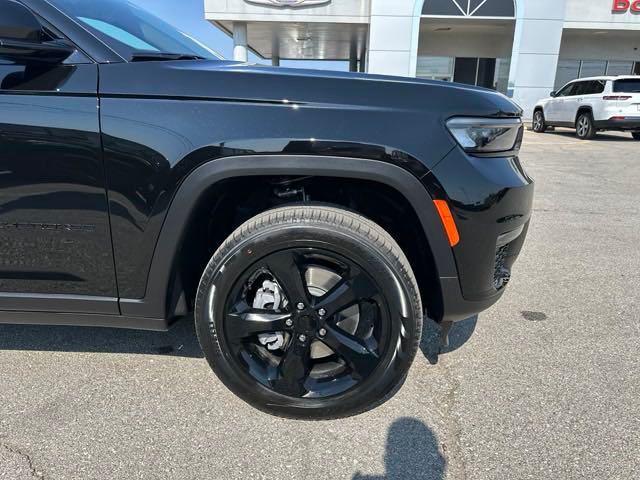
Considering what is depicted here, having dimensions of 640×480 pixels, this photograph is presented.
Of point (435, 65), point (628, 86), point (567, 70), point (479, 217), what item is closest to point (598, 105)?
point (628, 86)

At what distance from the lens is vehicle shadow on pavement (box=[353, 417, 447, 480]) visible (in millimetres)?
1747

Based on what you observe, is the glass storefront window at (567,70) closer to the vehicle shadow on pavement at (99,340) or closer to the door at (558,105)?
the door at (558,105)

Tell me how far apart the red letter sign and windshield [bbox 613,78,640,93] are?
982 centimetres

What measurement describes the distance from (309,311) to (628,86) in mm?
14111

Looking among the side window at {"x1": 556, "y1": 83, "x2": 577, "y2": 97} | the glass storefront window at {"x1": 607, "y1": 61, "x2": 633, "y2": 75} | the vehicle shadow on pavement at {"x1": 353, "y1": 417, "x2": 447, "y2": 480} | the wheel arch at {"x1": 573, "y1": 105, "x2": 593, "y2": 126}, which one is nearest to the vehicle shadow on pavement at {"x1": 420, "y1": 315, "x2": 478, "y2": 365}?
the vehicle shadow on pavement at {"x1": 353, "y1": 417, "x2": 447, "y2": 480}

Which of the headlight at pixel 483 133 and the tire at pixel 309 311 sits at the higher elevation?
the headlight at pixel 483 133

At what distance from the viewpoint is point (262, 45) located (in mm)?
28234

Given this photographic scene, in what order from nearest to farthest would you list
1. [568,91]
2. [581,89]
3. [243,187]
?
[243,187] → [581,89] → [568,91]

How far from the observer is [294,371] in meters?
1.95

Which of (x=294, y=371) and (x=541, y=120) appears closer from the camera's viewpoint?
(x=294, y=371)

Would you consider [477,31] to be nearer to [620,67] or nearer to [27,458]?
[620,67]

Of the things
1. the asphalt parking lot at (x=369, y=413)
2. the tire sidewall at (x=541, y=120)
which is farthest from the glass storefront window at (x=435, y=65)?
the asphalt parking lot at (x=369, y=413)

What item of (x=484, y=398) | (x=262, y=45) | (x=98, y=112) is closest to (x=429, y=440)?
(x=484, y=398)

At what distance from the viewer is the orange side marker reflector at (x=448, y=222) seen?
6.01 ft
